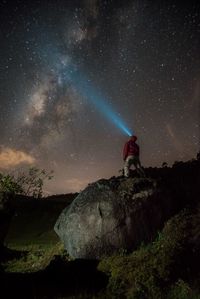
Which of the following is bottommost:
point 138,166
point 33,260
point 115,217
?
point 33,260

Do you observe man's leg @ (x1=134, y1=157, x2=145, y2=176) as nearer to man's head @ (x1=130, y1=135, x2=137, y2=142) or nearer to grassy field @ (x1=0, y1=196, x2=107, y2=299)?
man's head @ (x1=130, y1=135, x2=137, y2=142)

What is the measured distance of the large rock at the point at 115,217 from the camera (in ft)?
70.9

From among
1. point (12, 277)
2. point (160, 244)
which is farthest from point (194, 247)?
point (12, 277)

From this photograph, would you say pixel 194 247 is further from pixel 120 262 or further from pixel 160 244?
pixel 120 262

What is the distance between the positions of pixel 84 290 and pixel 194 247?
20.8 feet

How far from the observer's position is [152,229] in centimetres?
2186

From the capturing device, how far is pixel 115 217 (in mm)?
21875

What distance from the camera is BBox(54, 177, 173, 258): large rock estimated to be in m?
21.6

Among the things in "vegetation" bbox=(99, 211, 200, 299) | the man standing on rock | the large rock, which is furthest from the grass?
the man standing on rock

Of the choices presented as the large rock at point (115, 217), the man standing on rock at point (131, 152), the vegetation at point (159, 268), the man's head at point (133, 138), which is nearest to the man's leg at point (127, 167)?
the man standing on rock at point (131, 152)

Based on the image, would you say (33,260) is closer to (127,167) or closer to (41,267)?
(41,267)

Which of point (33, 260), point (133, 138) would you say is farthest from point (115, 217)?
point (33, 260)

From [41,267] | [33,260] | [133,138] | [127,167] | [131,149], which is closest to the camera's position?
[41,267]

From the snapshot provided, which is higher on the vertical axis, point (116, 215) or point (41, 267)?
point (116, 215)
